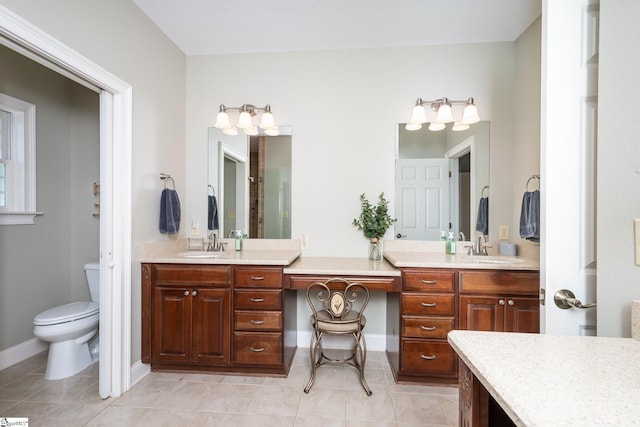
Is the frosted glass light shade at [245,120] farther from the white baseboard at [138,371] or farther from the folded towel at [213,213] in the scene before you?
the white baseboard at [138,371]

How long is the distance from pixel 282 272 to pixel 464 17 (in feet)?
7.76

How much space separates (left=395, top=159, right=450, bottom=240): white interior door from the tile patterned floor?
3.91 ft

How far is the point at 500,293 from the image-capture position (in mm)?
1938

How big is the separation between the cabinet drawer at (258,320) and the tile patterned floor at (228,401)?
0.38 metres

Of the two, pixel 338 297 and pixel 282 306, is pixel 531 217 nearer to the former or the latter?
pixel 338 297

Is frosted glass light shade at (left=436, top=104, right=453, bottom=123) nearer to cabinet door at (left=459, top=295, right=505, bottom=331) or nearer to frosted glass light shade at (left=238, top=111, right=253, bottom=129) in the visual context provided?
cabinet door at (left=459, top=295, right=505, bottom=331)

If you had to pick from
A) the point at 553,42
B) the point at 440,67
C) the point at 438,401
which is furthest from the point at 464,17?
the point at 438,401

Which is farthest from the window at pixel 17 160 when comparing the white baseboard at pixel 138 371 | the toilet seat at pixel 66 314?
the white baseboard at pixel 138 371

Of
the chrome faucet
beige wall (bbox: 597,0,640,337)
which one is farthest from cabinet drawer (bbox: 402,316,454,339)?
the chrome faucet

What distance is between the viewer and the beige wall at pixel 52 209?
7.30 ft

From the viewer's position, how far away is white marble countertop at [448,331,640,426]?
0.45 m

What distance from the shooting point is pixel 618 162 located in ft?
2.64

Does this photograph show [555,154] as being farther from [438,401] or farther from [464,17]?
[464,17]

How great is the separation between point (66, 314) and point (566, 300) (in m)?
2.88
